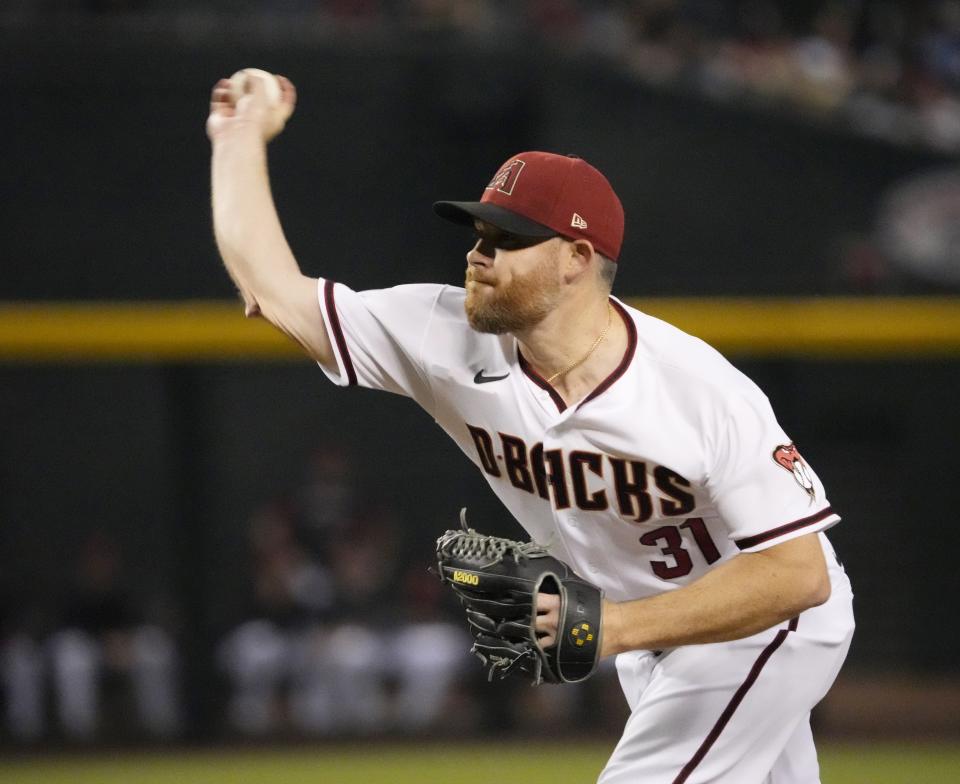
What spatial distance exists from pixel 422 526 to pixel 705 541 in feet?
17.6

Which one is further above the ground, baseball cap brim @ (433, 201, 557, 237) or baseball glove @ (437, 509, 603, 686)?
baseball cap brim @ (433, 201, 557, 237)

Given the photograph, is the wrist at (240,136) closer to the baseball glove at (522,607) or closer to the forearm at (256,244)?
the forearm at (256,244)

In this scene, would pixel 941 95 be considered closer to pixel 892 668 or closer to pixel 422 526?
pixel 892 668

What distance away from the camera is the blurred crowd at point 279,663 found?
737cm

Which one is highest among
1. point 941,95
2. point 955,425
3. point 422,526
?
point 941,95

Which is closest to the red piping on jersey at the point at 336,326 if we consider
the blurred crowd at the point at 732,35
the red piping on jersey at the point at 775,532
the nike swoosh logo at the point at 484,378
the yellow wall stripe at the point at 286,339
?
the nike swoosh logo at the point at 484,378

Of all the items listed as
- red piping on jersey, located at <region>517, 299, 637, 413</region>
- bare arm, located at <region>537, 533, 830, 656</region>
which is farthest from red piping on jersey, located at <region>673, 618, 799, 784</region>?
red piping on jersey, located at <region>517, 299, 637, 413</region>

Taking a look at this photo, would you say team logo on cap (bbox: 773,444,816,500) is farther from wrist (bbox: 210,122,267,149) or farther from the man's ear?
wrist (bbox: 210,122,267,149)

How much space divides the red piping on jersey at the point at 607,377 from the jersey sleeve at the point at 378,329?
219 mm

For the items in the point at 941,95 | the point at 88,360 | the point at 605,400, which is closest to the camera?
the point at 605,400

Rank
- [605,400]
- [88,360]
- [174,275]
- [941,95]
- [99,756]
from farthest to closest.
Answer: [941,95]
[174,275]
[88,360]
[99,756]
[605,400]

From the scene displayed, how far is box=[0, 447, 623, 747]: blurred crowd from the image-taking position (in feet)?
24.2

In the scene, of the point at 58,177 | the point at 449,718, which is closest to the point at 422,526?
the point at 449,718

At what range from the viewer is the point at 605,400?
275cm
